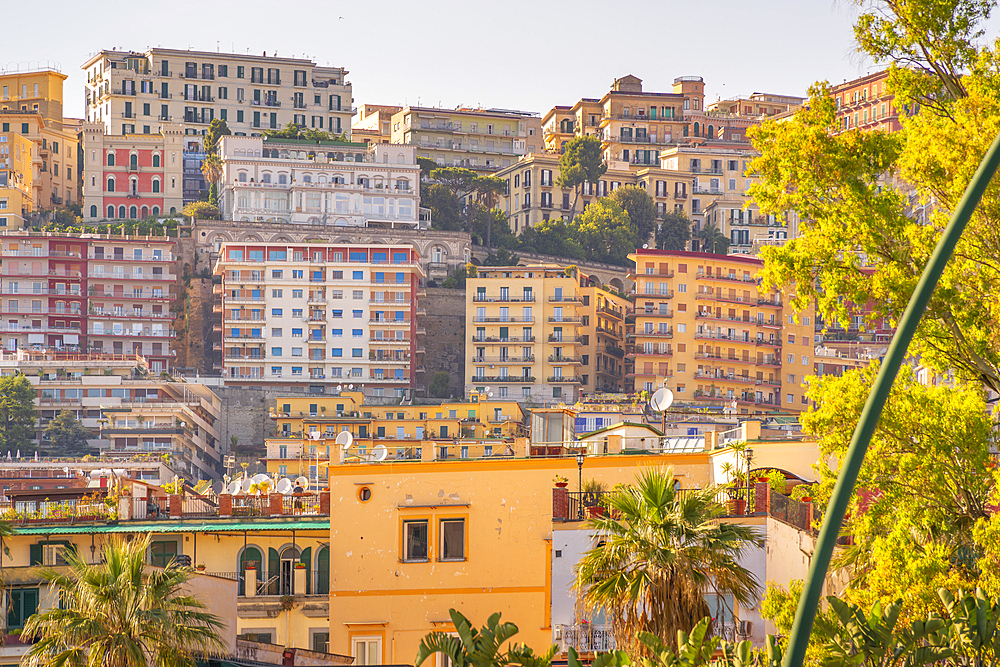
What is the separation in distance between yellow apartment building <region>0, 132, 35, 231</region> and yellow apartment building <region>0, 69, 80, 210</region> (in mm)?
1952

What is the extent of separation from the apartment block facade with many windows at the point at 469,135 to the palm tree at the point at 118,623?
138 metres

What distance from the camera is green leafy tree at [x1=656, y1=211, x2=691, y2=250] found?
14300cm

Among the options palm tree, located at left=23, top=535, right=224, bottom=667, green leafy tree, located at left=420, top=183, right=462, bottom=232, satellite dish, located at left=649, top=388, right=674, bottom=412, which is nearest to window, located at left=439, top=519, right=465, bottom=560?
satellite dish, located at left=649, top=388, right=674, bottom=412

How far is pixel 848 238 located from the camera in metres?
16.2

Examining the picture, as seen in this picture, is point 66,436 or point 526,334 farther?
point 526,334

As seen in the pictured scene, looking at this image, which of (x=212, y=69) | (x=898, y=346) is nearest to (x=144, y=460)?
(x=212, y=69)

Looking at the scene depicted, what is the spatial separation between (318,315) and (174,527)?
85.1m

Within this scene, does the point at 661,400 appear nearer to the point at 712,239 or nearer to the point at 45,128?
the point at 712,239

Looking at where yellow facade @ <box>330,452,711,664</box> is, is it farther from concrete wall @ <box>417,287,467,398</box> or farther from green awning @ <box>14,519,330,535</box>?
concrete wall @ <box>417,287,467,398</box>

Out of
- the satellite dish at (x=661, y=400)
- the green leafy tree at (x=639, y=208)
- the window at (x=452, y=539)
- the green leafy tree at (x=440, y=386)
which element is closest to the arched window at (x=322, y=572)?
the window at (x=452, y=539)

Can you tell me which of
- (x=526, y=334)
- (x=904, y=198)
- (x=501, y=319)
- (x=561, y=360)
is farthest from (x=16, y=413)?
(x=904, y=198)

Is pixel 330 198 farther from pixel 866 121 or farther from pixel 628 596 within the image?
pixel 628 596

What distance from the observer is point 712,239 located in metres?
144

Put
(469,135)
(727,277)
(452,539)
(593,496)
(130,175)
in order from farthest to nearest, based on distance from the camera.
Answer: (469,135), (130,175), (727,277), (452,539), (593,496)
